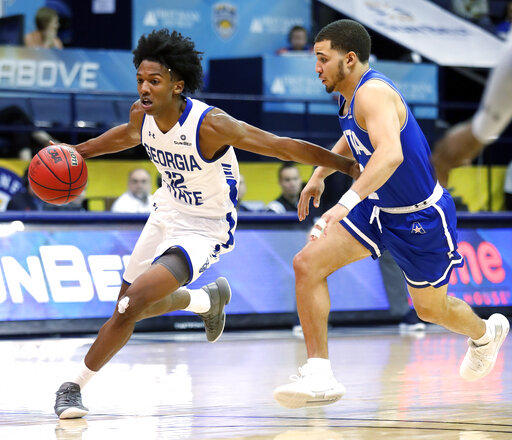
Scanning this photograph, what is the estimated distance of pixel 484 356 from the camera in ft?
19.6

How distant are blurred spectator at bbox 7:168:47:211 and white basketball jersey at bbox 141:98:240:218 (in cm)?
440

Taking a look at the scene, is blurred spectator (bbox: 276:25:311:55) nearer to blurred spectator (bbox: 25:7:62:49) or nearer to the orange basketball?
blurred spectator (bbox: 25:7:62:49)

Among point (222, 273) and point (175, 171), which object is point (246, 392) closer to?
Result: point (175, 171)

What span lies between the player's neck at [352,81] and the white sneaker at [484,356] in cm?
170

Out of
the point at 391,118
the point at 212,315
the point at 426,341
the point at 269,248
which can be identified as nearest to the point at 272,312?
the point at 269,248

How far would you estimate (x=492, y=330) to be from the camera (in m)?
6.00

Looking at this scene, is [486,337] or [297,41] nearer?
[486,337]

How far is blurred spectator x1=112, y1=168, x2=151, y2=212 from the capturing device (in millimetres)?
10383

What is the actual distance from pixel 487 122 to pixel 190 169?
8.53ft

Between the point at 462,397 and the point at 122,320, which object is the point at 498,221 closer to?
the point at 462,397

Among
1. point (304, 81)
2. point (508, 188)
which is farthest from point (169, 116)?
point (508, 188)

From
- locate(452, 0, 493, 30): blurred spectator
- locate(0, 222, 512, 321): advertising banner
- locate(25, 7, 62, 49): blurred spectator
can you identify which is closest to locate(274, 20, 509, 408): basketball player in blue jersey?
locate(0, 222, 512, 321): advertising banner

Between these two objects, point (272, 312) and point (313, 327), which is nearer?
point (313, 327)

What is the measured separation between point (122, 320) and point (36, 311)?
403 centimetres
